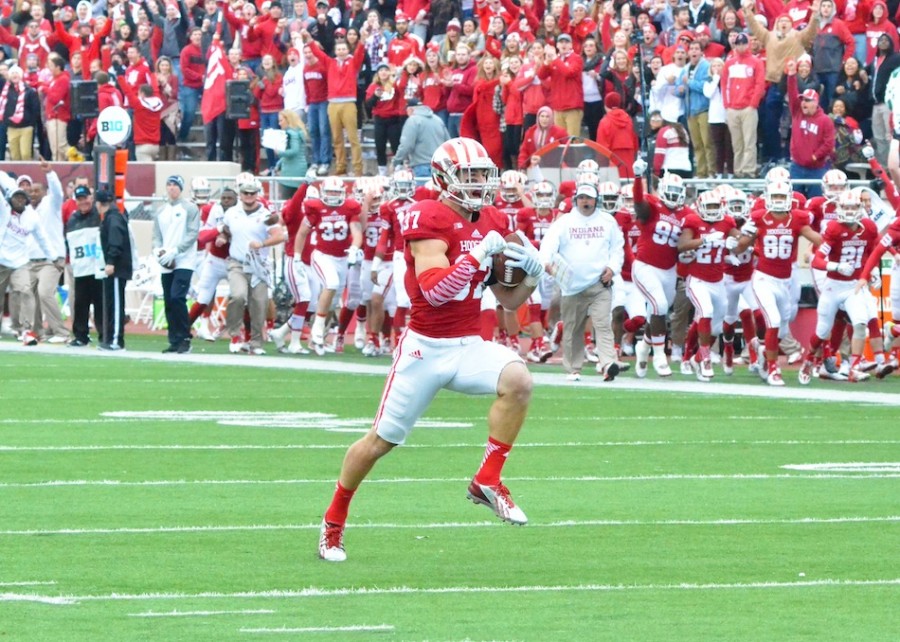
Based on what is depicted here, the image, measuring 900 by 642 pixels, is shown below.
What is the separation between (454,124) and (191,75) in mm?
4904

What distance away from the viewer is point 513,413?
7.78m

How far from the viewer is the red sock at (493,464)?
775cm

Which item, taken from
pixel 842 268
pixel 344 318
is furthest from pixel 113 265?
pixel 842 268

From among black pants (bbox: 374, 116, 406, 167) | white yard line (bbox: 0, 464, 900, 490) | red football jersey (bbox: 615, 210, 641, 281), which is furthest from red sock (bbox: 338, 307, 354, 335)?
white yard line (bbox: 0, 464, 900, 490)

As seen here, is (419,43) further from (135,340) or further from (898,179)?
(898,179)

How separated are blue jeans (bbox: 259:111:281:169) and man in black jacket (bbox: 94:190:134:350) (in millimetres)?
5801

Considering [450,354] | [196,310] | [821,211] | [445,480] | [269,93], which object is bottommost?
[196,310]

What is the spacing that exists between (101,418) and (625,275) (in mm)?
6937

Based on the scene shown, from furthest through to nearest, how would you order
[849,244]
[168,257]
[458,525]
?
[168,257] → [849,244] → [458,525]

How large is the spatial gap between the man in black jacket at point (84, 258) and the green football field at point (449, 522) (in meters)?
4.93

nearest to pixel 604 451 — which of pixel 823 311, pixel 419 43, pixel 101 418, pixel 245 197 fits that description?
pixel 101 418

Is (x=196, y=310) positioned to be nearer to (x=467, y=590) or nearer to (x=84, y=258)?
(x=84, y=258)

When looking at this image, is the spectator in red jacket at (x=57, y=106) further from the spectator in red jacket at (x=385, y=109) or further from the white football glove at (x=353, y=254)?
the white football glove at (x=353, y=254)

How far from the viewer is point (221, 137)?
86.1 feet
